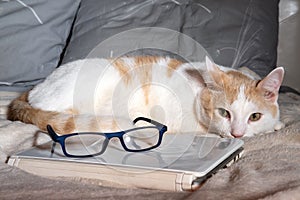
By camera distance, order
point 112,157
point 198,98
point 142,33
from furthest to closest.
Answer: point 142,33 → point 198,98 → point 112,157

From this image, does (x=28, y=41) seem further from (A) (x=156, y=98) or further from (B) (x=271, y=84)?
(B) (x=271, y=84)

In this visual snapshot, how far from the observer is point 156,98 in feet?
4.55

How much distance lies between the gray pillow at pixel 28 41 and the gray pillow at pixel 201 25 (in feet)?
0.27

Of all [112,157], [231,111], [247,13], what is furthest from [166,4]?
[112,157]

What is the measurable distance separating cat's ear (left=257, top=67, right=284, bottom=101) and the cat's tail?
527mm

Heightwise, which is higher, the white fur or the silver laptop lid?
the silver laptop lid

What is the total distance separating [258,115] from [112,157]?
0.52 metres

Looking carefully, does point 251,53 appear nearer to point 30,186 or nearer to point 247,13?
point 247,13

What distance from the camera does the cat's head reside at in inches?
48.6

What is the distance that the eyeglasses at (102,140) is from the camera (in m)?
0.94

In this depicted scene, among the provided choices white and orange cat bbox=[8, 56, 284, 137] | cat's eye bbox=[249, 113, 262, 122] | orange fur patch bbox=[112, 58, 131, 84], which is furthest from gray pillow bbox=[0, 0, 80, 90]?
cat's eye bbox=[249, 113, 262, 122]

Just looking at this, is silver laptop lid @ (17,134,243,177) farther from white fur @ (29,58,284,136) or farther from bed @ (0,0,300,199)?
bed @ (0,0,300,199)

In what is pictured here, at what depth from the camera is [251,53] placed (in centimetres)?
180

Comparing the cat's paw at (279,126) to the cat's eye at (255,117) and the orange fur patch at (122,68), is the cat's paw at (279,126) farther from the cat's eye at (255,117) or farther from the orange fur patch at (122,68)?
the orange fur patch at (122,68)
